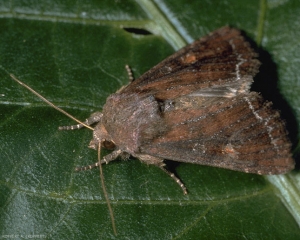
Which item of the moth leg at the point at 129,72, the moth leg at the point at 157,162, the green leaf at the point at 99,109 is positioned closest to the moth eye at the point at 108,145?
the green leaf at the point at 99,109

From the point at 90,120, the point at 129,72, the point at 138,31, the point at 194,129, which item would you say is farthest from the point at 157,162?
the point at 138,31

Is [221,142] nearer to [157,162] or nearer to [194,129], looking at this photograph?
[194,129]

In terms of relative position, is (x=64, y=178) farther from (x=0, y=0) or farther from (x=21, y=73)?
(x=0, y=0)

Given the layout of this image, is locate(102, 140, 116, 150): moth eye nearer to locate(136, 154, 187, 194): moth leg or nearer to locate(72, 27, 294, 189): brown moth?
locate(72, 27, 294, 189): brown moth

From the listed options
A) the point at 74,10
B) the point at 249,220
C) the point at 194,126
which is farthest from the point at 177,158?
the point at 74,10

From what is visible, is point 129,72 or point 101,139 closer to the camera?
point 101,139

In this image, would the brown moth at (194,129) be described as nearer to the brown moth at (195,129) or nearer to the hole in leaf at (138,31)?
the brown moth at (195,129)
